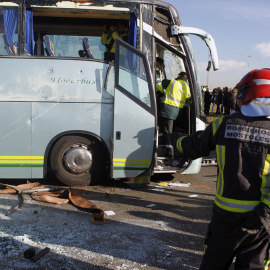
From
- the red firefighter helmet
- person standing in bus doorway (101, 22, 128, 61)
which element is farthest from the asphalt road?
person standing in bus doorway (101, 22, 128, 61)

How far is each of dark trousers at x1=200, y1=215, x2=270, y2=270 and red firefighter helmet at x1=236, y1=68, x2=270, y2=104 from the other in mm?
869

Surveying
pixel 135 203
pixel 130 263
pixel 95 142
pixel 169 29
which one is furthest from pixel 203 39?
pixel 130 263

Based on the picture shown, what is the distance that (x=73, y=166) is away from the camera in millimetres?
5996

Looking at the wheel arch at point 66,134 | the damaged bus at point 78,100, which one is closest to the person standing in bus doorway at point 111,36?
the damaged bus at point 78,100

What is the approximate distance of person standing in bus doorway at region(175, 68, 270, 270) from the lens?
2.30 meters

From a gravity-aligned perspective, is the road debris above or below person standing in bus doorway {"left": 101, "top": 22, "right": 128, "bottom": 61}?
below

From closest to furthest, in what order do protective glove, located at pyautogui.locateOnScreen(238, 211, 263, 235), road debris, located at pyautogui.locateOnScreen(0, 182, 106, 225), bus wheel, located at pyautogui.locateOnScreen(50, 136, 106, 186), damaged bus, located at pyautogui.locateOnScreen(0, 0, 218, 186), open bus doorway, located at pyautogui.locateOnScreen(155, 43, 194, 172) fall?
protective glove, located at pyautogui.locateOnScreen(238, 211, 263, 235) < road debris, located at pyautogui.locateOnScreen(0, 182, 106, 225) < damaged bus, located at pyautogui.locateOnScreen(0, 0, 218, 186) < bus wheel, located at pyautogui.locateOnScreen(50, 136, 106, 186) < open bus doorway, located at pyautogui.locateOnScreen(155, 43, 194, 172)

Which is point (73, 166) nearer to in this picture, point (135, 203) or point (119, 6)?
point (135, 203)

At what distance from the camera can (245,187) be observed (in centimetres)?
232

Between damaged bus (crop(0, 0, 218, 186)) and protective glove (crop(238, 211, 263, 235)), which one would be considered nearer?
protective glove (crop(238, 211, 263, 235))

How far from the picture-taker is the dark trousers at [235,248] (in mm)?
2316

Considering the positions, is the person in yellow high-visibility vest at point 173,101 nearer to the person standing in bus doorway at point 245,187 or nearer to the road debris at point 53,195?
the road debris at point 53,195

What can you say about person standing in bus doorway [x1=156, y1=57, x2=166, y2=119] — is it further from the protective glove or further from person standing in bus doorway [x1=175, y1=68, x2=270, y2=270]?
the protective glove

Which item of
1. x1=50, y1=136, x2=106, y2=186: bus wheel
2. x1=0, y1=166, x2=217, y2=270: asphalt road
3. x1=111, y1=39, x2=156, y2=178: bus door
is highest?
x1=111, y1=39, x2=156, y2=178: bus door
